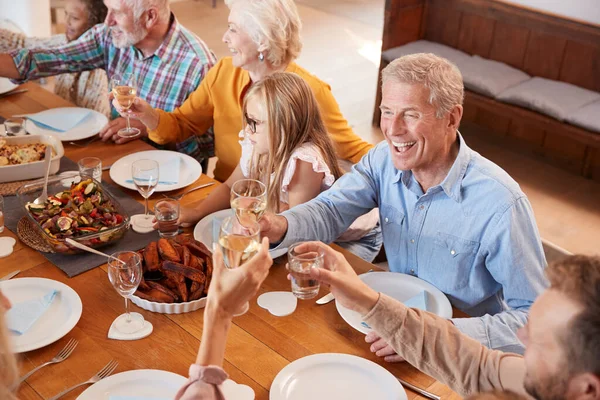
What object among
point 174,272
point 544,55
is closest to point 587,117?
point 544,55

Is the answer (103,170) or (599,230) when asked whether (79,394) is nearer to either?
(103,170)

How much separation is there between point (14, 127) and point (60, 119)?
32 cm

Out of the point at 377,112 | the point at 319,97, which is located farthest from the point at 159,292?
the point at 377,112

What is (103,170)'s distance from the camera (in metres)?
2.56

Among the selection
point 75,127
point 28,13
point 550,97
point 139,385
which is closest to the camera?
point 139,385

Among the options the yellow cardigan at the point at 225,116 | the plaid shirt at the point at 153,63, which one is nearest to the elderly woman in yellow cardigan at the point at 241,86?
the yellow cardigan at the point at 225,116

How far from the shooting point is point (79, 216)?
2.08 m

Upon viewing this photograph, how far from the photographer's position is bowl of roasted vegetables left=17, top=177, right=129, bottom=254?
6.63 feet

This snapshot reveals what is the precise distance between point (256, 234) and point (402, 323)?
382 mm

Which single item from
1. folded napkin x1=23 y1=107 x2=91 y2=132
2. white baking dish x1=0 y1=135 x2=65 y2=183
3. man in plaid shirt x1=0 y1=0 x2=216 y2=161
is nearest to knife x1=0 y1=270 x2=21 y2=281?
white baking dish x1=0 y1=135 x2=65 y2=183

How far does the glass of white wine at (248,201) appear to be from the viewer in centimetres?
191

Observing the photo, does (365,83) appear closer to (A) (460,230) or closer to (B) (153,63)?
(B) (153,63)

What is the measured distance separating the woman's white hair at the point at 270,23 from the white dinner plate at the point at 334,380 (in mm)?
1512

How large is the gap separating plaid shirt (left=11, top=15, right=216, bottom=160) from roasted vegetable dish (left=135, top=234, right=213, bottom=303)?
1344mm
